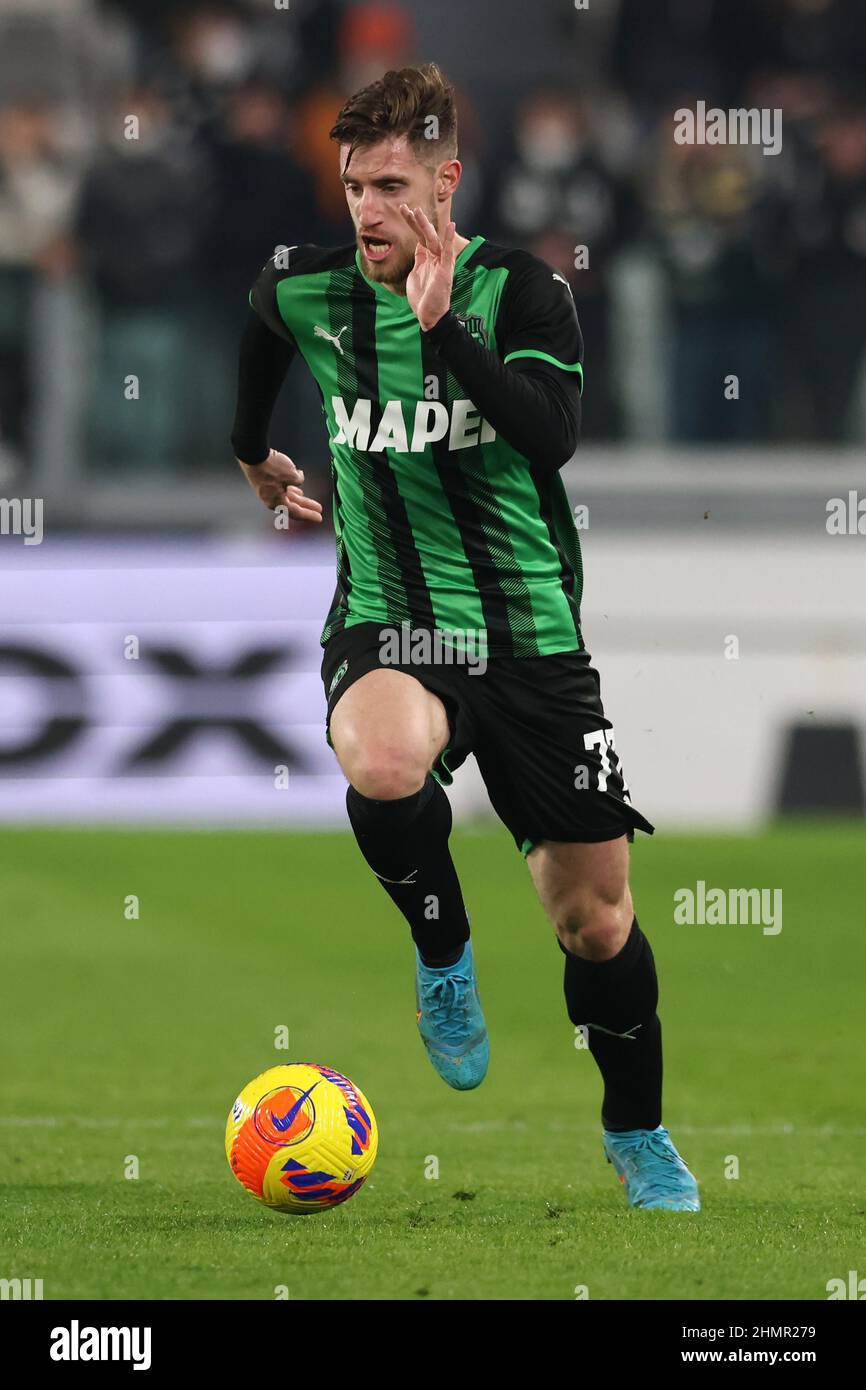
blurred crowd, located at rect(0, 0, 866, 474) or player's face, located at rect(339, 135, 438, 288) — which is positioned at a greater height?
blurred crowd, located at rect(0, 0, 866, 474)

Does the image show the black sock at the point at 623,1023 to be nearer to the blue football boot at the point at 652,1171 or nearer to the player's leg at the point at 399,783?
the blue football boot at the point at 652,1171

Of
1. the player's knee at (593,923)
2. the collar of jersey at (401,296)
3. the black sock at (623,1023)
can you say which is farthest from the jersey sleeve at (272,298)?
the black sock at (623,1023)

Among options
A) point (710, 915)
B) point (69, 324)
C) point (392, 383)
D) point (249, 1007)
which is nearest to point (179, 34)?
point (69, 324)

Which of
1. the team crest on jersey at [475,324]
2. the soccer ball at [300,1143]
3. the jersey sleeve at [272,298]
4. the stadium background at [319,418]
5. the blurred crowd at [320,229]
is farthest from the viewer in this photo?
the blurred crowd at [320,229]

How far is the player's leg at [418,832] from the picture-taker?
16.1ft

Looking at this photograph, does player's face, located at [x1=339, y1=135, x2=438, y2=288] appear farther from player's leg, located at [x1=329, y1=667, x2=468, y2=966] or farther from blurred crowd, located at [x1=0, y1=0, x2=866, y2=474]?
blurred crowd, located at [x1=0, y1=0, x2=866, y2=474]

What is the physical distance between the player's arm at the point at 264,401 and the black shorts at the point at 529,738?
26.8 inches

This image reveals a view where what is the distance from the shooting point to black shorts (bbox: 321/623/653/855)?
5.10 metres

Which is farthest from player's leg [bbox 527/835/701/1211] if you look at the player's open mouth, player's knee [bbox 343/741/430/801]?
the player's open mouth

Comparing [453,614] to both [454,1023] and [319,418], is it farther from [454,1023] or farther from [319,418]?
[319,418]

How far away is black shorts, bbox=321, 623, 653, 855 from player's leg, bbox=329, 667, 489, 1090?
8 centimetres

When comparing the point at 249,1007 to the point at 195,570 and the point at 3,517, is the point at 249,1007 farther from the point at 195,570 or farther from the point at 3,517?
the point at 3,517

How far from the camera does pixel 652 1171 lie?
5.17 meters

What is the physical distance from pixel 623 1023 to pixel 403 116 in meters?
2.07
